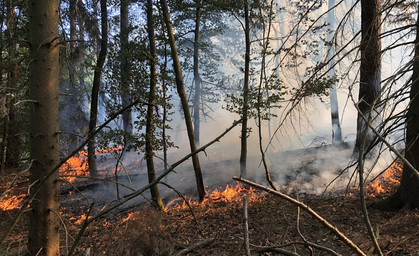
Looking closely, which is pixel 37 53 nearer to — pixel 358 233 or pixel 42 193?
pixel 42 193

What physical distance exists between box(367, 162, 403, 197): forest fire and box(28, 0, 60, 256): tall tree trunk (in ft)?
21.7

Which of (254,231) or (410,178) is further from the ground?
(410,178)

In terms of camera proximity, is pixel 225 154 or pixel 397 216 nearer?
pixel 397 216

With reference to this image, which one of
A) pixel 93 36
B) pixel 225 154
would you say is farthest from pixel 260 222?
pixel 225 154

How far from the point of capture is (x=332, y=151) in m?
11.0

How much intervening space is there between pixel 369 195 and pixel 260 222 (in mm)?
2886

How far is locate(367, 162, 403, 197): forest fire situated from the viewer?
22.3ft

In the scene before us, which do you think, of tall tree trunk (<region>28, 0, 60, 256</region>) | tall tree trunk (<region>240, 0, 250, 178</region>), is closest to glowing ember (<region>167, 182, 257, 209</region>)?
tall tree trunk (<region>240, 0, 250, 178</region>)

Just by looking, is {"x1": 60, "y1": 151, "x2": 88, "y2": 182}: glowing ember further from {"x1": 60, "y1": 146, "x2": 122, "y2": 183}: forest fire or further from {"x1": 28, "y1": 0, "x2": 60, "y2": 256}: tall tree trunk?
{"x1": 28, "y1": 0, "x2": 60, "y2": 256}: tall tree trunk

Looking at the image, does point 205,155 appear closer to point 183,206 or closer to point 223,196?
point 223,196

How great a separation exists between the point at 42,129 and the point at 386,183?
26.3 feet

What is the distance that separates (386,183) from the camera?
24.4 feet

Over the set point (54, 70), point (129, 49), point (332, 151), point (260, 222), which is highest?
point (129, 49)

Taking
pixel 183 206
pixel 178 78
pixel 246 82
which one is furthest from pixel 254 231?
pixel 246 82
